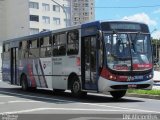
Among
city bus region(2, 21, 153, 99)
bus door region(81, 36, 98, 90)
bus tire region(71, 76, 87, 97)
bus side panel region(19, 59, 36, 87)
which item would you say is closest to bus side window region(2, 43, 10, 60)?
bus side panel region(19, 59, 36, 87)

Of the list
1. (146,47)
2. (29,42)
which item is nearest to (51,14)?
(29,42)

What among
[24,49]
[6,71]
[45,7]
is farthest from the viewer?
[45,7]

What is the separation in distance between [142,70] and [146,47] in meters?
1.03

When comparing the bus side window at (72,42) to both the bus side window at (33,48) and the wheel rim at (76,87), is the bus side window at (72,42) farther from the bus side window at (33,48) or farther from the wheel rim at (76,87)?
the bus side window at (33,48)

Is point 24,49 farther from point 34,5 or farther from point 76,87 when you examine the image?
point 34,5

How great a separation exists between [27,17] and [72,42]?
79.1 m

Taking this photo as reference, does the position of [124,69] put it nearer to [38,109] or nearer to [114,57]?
[114,57]

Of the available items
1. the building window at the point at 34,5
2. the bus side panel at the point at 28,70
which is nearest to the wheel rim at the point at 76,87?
the bus side panel at the point at 28,70

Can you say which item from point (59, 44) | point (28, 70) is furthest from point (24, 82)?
point (59, 44)

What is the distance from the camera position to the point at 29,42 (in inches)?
1056

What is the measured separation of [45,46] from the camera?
24484mm

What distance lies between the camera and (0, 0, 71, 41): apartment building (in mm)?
99562

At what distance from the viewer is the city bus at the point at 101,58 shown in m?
19.1

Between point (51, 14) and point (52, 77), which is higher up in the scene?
point (51, 14)
